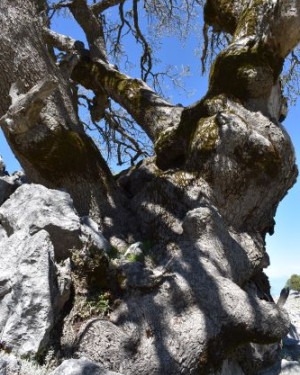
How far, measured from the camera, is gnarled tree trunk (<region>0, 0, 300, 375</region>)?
346 cm

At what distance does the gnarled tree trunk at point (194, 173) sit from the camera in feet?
11.3

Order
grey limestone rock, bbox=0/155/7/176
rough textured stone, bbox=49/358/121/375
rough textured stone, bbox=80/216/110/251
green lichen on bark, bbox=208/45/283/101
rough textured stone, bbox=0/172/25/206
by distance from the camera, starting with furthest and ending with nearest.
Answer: grey limestone rock, bbox=0/155/7/176
rough textured stone, bbox=0/172/25/206
green lichen on bark, bbox=208/45/283/101
rough textured stone, bbox=80/216/110/251
rough textured stone, bbox=49/358/121/375

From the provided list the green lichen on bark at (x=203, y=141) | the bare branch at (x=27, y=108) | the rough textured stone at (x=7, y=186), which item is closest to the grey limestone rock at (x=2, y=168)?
the rough textured stone at (x=7, y=186)

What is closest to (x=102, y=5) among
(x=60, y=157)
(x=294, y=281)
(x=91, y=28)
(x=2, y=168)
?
(x=91, y=28)

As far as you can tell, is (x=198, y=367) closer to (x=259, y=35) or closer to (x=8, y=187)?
(x=8, y=187)

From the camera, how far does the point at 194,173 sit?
15.0ft

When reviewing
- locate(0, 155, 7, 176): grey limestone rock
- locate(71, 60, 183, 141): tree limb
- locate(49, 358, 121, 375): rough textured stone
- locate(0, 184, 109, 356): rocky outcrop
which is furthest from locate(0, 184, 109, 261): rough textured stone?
locate(0, 155, 7, 176): grey limestone rock

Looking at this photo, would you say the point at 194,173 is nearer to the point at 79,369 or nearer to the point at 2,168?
the point at 79,369

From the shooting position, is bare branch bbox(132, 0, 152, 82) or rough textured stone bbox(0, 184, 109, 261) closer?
rough textured stone bbox(0, 184, 109, 261)

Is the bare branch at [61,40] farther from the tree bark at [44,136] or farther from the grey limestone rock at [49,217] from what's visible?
the grey limestone rock at [49,217]

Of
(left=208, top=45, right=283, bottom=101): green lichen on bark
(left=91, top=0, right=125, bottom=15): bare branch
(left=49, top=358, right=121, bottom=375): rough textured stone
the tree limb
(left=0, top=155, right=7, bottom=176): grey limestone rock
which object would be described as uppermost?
(left=91, top=0, right=125, bottom=15): bare branch

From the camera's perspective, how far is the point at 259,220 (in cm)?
484

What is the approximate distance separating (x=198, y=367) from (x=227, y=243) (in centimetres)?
149

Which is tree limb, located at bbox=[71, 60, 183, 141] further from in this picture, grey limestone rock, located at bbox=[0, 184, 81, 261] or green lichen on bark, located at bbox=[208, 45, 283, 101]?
grey limestone rock, located at bbox=[0, 184, 81, 261]
